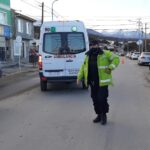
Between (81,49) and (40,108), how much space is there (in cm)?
488

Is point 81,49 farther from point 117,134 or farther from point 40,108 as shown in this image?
point 117,134

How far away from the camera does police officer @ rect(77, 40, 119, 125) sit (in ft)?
28.9

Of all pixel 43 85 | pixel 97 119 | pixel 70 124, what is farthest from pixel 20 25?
pixel 70 124

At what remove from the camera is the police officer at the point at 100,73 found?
880cm

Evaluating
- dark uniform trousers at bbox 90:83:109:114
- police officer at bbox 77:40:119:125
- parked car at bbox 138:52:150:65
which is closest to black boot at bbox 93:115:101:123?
police officer at bbox 77:40:119:125

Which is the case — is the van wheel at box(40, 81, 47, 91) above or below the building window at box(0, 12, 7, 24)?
below

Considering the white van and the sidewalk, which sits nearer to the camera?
the white van

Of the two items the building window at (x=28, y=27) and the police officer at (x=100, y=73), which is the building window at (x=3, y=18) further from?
the police officer at (x=100, y=73)

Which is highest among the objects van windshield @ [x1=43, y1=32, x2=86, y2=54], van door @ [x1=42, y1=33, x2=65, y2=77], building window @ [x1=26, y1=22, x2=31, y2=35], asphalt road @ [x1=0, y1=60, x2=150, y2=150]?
building window @ [x1=26, y1=22, x2=31, y2=35]

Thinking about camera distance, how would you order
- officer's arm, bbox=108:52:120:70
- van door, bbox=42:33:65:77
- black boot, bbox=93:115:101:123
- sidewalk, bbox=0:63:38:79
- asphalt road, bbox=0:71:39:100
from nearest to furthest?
officer's arm, bbox=108:52:120:70 → black boot, bbox=93:115:101:123 → van door, bbox=42:33:65:77 → asphalt road, bbox=0:71:39:100 → sidewalk, bbox=0:63:38:79

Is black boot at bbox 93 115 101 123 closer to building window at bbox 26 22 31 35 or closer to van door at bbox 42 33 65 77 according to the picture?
van door at bbox 42 33 65 77

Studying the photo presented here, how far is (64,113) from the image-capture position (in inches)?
407

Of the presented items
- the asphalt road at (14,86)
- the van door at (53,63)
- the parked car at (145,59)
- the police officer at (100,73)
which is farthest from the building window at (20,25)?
the police officer at (100,73)

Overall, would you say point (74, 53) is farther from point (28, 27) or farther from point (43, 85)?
point (28, 27)
